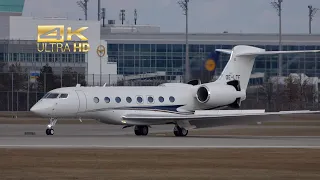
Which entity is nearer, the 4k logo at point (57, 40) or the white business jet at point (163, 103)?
the white business jet at point (163, 103)

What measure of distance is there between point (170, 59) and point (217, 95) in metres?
68.5

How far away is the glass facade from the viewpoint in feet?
372

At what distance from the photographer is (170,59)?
11419cm

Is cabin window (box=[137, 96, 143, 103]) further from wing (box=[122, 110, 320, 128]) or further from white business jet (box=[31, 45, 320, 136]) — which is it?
wing (box=[122, 110, 320, 128])

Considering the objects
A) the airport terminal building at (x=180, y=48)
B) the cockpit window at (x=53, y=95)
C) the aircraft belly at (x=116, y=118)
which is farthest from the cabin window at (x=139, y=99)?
the airport terminal building at (x=180, y=48)

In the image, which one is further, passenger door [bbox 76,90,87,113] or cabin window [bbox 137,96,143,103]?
cabin window [bbox 137,96,143,103]

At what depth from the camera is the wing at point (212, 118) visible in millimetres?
43438

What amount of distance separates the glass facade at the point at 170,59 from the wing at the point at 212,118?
222 feet

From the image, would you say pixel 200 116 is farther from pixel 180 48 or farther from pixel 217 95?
pixel 180 48
